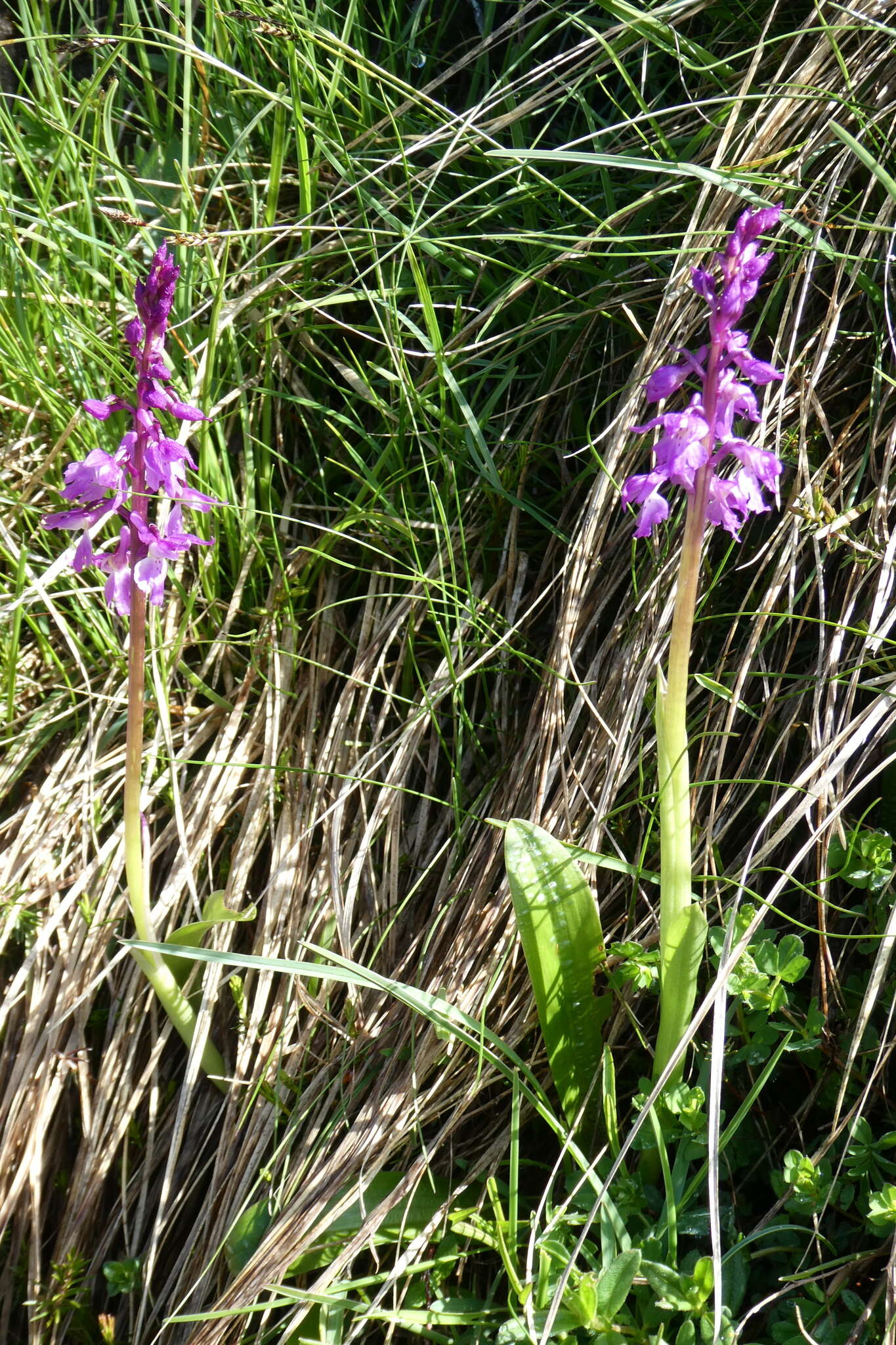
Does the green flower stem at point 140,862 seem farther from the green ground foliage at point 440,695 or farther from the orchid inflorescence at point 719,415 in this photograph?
the orchid inflorescence at point 719,415

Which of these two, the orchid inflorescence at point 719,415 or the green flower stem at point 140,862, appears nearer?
the orchid inflorescence at point 719,415

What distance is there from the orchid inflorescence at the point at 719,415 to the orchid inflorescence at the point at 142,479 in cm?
69

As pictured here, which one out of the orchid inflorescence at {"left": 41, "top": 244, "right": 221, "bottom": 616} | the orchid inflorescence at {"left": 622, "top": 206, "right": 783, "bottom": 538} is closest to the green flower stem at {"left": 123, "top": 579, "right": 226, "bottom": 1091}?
the orchid inflorescence at {"left": 41, "top": 244, "right": 221, "bottom": 616}

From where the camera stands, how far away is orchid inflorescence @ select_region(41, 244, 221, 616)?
1.54 metres

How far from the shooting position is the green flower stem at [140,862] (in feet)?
5.37

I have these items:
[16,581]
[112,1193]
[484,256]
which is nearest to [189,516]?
[16,581]

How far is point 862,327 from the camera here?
1934 millimetres

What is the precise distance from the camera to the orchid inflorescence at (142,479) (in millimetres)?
1536

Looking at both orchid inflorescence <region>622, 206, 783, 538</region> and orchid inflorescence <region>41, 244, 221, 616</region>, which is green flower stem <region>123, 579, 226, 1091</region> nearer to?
orchid inflorescence <region>41, 244, 221, 616</region>

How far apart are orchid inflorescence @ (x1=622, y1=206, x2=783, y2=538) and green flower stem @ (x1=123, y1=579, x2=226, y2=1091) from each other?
2.58ft

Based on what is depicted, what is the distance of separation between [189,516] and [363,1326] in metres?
1.50

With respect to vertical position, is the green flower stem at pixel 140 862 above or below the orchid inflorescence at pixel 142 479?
below

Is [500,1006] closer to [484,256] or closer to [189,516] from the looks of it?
[189,516]

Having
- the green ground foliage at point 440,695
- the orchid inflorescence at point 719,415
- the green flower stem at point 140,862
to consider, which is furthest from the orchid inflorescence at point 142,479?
the orchid inflorescence at point 719,415
